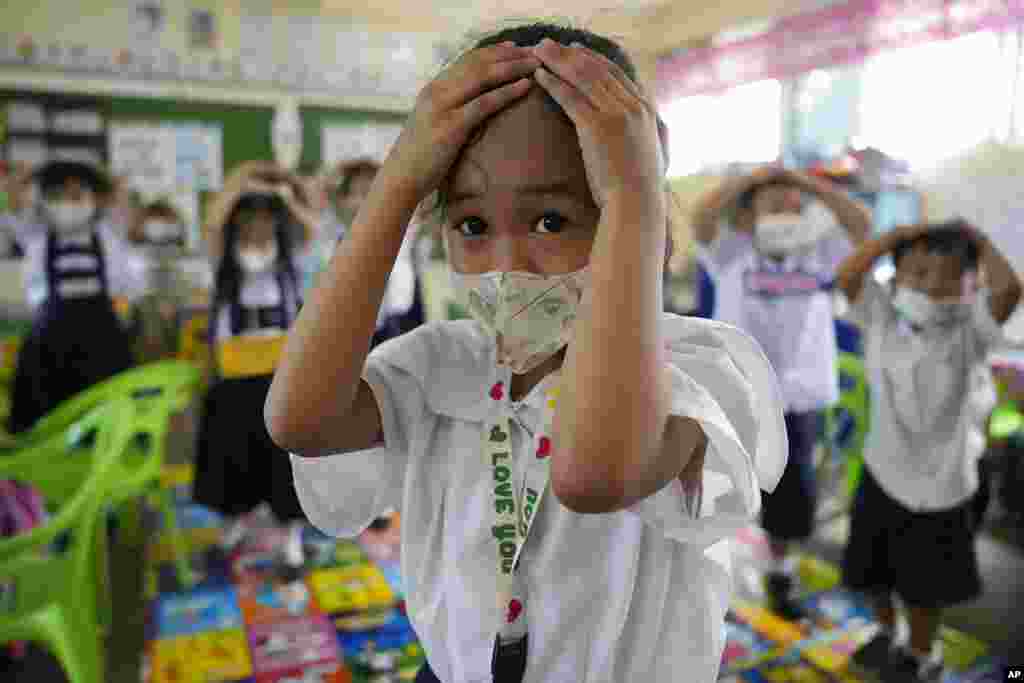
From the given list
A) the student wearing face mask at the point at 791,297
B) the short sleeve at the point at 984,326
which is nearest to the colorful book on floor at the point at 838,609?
the student wearing face mask at the point at 791,297

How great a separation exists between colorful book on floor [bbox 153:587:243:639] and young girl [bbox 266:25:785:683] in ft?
6.18

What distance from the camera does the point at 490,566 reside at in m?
0.66

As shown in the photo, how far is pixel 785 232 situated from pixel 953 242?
0.52 m

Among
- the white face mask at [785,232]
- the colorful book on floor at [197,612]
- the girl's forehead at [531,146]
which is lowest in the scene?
the colorful book on floor at [197,612]

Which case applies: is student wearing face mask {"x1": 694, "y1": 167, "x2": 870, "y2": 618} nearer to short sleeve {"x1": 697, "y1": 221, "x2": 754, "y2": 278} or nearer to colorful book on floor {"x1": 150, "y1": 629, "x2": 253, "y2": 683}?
short sleeve {"x1": 697, "y1": 221, "x2": 754, "y2": 278}

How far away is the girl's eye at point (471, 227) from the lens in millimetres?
619

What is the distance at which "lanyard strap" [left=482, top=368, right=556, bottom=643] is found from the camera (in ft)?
2.07

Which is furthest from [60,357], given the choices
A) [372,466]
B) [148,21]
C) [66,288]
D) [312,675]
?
[372,466]

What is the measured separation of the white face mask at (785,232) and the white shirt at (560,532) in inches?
73.4

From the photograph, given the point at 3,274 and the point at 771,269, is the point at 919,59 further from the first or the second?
the point at 3,274

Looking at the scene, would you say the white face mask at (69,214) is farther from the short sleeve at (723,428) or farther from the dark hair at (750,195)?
the short sleeve at (723,428)

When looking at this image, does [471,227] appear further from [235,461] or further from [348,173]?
[348,173]

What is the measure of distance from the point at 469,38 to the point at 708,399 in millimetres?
398

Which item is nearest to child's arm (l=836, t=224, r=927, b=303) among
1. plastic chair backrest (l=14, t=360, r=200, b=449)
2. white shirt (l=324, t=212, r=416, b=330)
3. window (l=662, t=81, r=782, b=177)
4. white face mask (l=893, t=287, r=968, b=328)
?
white face mask (l=893, t=287, r=968, b=328)
